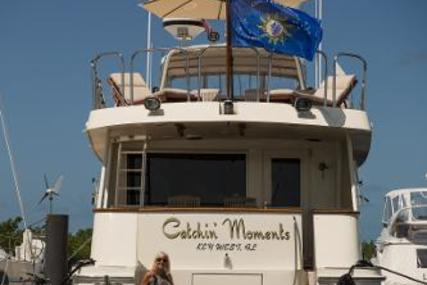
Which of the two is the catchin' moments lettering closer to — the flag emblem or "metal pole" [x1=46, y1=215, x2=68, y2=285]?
"metal pole" [x1=46, y1=215, x2=68, y2=285]

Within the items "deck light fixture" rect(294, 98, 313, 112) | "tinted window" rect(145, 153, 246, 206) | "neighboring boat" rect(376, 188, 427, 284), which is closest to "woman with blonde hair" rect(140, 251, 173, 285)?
"tinted window" rect(145, 153, 246, 206)

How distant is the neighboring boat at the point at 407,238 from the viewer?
69.3 feet

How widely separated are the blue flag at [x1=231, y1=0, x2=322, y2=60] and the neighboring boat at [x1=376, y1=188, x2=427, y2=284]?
28.3ft

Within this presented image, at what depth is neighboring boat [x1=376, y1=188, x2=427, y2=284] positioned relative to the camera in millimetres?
21109

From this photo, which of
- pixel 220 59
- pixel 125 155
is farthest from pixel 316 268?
pixel 220 59

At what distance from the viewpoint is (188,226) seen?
463 inches

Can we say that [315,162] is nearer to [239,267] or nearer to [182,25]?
[239,267]

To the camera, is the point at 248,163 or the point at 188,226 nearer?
the point at 188,226

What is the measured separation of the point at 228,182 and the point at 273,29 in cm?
233

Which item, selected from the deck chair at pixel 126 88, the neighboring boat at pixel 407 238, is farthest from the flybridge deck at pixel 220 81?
the neighboring boat at pixel 407 238

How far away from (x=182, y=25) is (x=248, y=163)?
5.93 meters

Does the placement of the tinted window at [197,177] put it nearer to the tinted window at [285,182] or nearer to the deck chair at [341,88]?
the tinted window at [285,182]

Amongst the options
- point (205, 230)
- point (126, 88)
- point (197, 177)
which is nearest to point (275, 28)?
point (197, 177)

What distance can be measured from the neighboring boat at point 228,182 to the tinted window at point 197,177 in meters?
0.01
